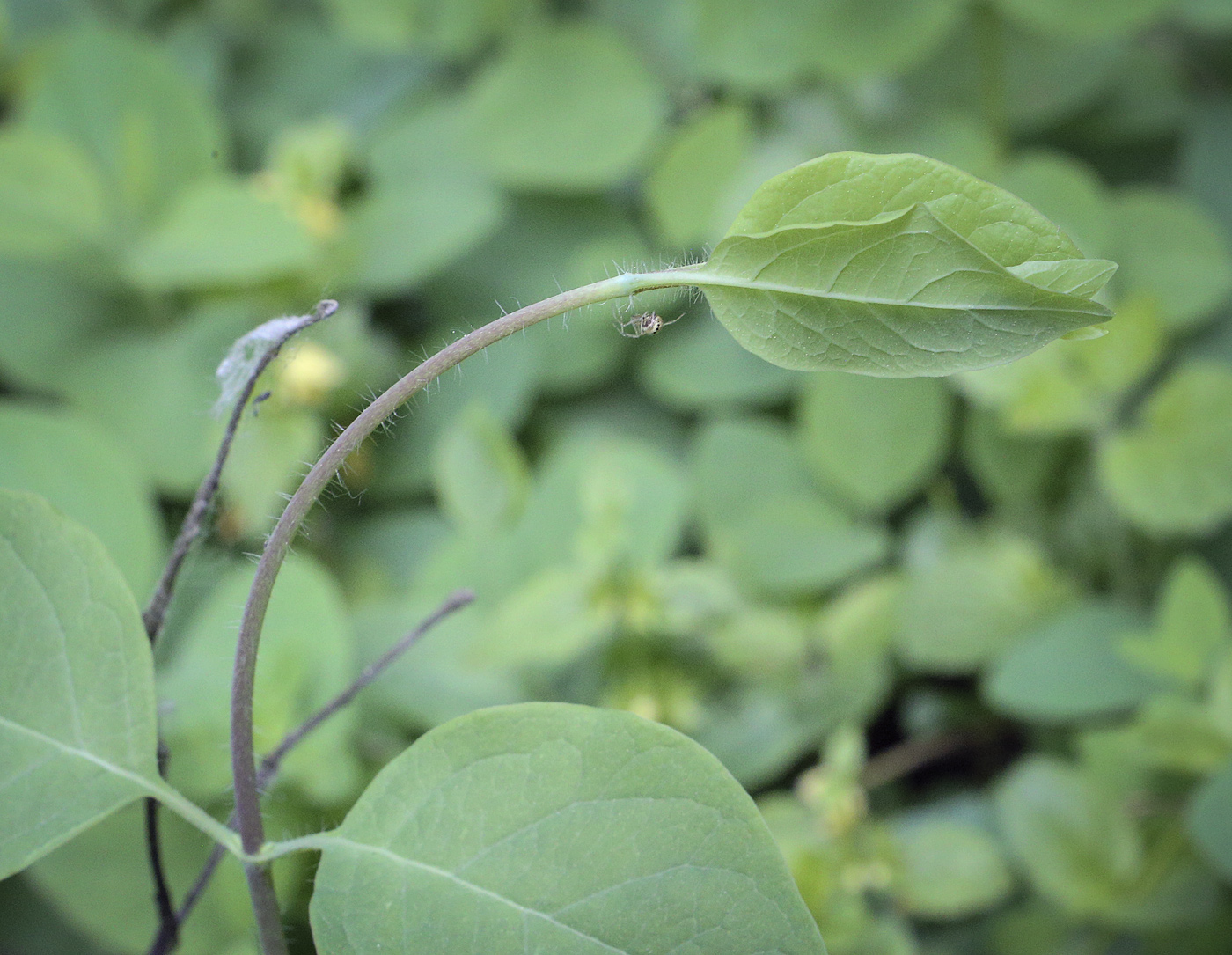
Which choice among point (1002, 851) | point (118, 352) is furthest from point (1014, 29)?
point (118, 352)

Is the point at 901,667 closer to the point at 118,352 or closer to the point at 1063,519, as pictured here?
the point at 1063,519

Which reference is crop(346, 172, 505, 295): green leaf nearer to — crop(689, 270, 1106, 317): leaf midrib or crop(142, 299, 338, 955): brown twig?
crop(142, 299, 338, 955): brown twig

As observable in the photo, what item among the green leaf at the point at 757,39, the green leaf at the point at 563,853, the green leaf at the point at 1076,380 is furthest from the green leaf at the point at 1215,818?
the green leaf at the point at 757,39

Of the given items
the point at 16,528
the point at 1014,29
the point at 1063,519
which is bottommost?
the point at 1063,519

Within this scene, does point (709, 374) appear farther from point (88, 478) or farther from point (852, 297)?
point (852, 297)

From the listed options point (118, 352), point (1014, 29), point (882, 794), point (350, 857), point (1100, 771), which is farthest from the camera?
point (1014, 29)
